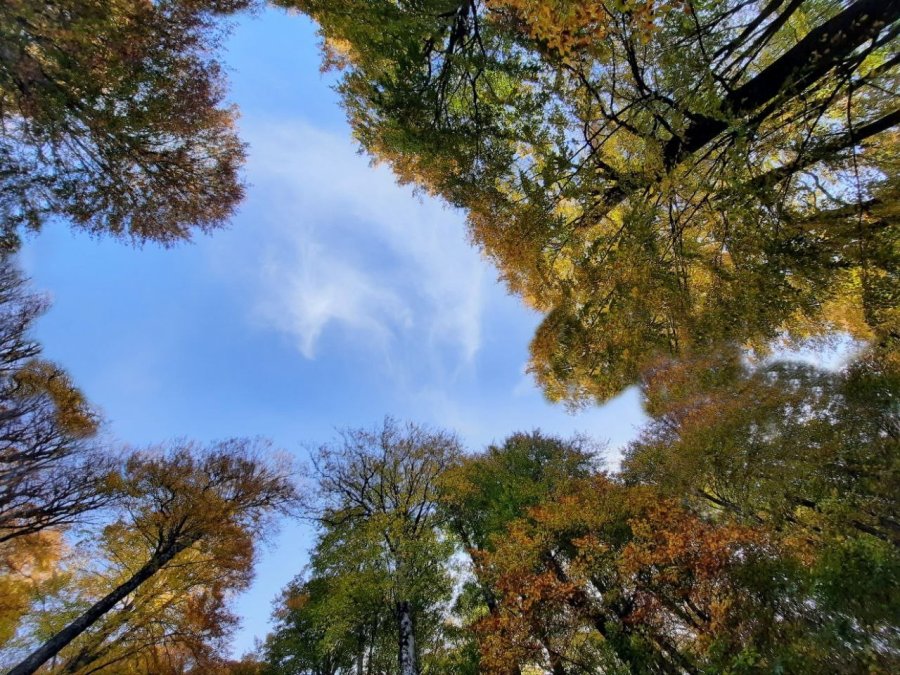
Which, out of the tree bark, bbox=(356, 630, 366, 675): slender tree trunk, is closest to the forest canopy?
the tree bark

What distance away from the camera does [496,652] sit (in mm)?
8164

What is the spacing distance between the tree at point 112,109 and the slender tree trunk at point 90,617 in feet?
28.2

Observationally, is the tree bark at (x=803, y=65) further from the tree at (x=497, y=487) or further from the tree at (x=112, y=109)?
the tree at (x=497, y=487)

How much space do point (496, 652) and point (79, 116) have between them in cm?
1219

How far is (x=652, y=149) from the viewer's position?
3359 mm

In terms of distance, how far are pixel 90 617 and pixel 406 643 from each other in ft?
24.7

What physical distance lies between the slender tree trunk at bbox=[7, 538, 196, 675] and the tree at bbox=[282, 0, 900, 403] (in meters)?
12.0

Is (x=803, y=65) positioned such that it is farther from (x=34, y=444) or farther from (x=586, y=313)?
(x=34, y=444)

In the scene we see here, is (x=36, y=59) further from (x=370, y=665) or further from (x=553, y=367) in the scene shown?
(x=370, y=665)

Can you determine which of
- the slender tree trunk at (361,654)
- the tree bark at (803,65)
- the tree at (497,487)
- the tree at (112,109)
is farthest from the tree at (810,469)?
the slender tree trunk at (361,654)

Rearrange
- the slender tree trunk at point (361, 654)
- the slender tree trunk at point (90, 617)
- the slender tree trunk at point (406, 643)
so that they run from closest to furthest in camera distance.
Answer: the slender tree trunk at point (90, 617) → the slender tree trunk at point (406, 643) → the slender tree trunk at point (361, 654)

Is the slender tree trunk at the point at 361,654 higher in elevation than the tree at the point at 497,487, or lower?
lower

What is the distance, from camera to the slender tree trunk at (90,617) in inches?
301

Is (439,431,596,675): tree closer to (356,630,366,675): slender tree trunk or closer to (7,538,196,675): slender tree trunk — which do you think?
(356,630,366,675): slender tree trunk
